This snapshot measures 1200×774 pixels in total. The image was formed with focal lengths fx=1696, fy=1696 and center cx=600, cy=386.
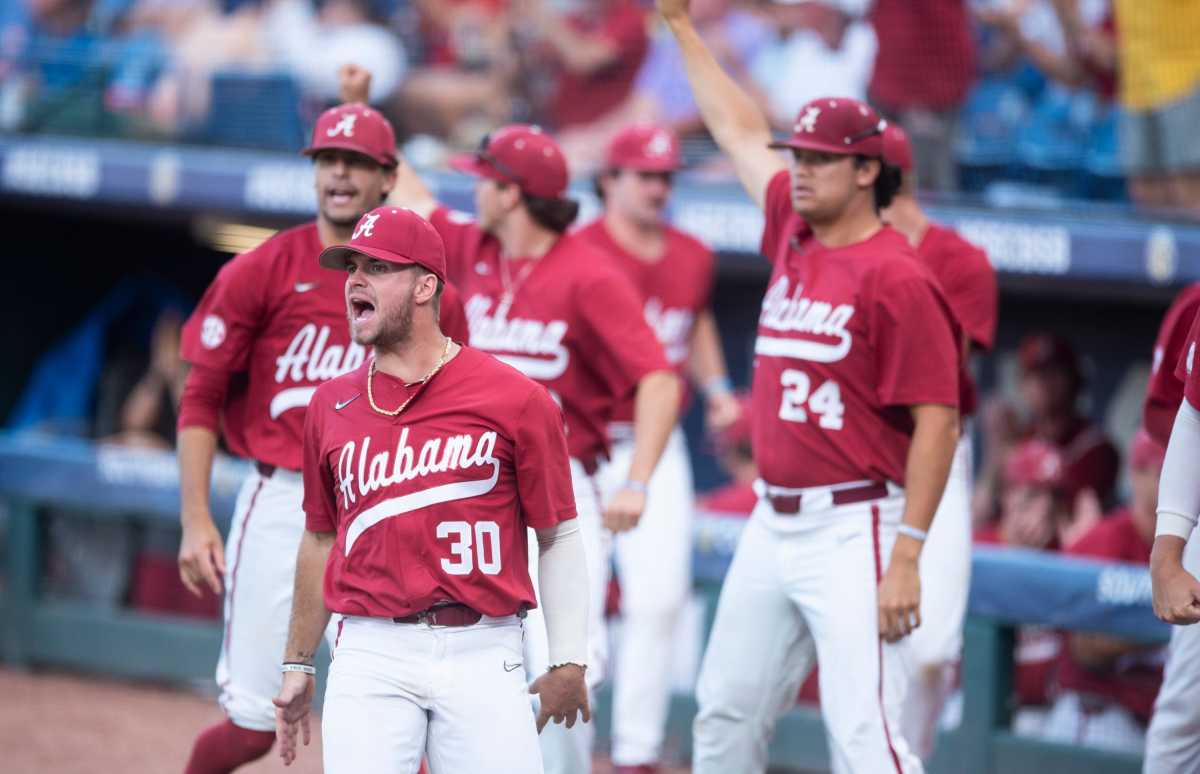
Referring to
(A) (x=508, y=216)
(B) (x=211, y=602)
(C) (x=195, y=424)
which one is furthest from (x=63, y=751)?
(A) (x=508, y=216)

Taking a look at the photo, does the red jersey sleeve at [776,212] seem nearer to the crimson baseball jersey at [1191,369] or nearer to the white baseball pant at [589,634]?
the white baseball pant at [589,634]

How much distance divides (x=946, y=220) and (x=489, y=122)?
2360mm

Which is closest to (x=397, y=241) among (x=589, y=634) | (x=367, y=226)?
(x=367, y=226)

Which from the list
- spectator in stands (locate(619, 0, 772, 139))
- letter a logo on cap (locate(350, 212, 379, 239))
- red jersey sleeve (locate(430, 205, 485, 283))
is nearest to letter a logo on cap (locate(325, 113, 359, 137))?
red jersey sleeve (locate(430, 205, 485, 283))

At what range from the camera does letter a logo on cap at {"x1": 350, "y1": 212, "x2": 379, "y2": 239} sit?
3.54 meters

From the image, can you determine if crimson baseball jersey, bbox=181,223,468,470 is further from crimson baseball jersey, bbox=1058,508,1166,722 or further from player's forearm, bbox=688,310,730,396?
crimson baseball jersey, bbox=1058,508,1166,722

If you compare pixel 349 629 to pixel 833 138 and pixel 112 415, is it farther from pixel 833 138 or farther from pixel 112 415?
pixel 112 415

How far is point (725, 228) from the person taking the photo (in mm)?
7047

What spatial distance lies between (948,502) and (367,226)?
2.20 m

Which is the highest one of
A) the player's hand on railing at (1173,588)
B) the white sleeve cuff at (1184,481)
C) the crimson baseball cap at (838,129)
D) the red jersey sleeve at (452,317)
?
the crimson baseball cap at (838,129)

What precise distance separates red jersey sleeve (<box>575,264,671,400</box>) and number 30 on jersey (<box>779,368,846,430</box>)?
573 millimetres

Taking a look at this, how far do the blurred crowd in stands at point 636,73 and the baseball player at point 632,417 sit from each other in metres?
1.17

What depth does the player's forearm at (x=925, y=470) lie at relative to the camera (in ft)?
13.3

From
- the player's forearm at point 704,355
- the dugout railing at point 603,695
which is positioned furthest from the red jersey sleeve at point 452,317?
the dugout railing at point 603,695
